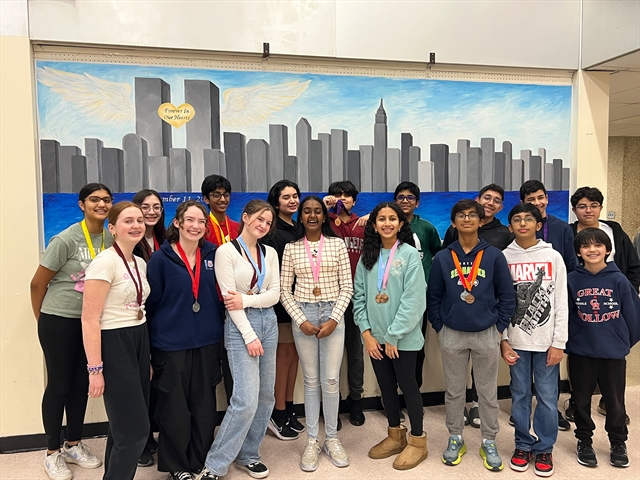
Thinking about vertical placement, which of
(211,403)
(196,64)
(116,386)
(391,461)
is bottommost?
(391,461)

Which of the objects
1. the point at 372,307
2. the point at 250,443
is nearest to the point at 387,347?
the point at 372,307

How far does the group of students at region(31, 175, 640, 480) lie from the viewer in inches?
102

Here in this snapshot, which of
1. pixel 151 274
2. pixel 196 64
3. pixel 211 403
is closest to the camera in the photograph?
pixel 151 274

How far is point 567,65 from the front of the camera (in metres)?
3.97

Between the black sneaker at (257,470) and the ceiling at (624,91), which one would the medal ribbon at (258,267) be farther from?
the ceiling at (624,91)

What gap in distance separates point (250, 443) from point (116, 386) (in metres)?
0.98

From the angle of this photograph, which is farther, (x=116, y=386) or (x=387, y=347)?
(x=387, y=347)

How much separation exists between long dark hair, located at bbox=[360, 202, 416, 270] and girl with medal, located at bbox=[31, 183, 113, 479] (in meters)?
1.56

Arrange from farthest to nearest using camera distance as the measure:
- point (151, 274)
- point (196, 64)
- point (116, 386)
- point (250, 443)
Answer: point (196, 64), point (250, 443), point (151, 274), point (116, 386)

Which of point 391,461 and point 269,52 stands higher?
point 269,52

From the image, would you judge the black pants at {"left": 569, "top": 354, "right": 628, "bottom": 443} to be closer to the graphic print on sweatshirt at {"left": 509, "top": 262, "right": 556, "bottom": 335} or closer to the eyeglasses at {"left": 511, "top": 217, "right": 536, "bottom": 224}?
the graphic print on sweatshirt at {"left": 509, "top": 262, "right": 556, "bottom": 335}

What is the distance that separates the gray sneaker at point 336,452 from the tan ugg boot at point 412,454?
31 cm

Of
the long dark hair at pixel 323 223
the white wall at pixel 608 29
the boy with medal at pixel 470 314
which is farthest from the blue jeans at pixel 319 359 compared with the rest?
the white wall at pixel 608 29

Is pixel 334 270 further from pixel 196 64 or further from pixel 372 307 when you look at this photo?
pixel 196 64
